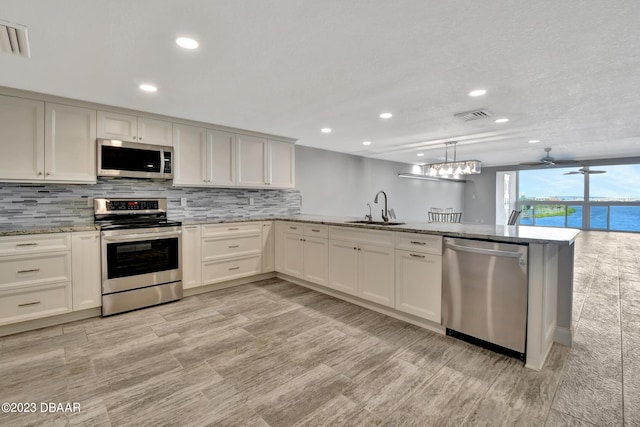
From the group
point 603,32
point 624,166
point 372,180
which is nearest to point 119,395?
point 603,32

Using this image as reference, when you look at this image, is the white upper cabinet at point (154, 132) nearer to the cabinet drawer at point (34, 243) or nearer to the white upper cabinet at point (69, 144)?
the white upper cabinet at point (69, 144)

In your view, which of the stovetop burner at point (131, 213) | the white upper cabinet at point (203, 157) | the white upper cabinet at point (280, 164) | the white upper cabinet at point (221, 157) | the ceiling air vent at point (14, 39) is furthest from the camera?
the white upper cabinet at point (280, 164)

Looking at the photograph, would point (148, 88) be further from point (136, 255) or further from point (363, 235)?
point (363, 235)

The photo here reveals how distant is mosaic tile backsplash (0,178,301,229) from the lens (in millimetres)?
3039

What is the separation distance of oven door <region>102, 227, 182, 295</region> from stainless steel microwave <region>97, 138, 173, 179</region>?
674 mm

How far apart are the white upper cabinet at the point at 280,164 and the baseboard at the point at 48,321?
265cm

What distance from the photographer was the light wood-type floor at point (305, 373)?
1.68m

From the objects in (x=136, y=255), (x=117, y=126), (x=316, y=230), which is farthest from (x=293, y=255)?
(x=117, y=126)

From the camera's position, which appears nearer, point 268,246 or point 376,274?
point 376,274

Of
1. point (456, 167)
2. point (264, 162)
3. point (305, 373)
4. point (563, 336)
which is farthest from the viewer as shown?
point (456, 167)

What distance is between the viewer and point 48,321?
2893 mm

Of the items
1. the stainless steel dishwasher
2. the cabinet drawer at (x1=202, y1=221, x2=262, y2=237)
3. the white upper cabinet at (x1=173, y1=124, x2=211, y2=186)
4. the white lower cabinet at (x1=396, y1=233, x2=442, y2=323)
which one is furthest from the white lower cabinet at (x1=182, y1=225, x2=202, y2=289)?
the stainless steel dishwasher

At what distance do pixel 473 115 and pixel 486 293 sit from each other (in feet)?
7.53

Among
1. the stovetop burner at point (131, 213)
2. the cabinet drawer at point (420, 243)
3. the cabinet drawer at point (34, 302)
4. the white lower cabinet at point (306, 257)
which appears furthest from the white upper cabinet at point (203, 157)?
the cabinet drawer at point (420, 243)
